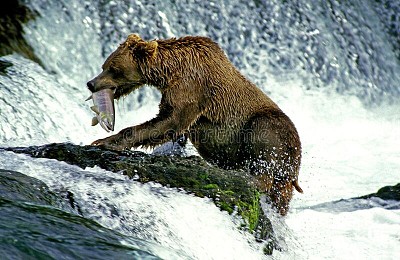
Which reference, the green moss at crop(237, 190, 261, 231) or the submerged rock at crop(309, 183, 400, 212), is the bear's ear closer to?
the green moss at crop(237, 190, 261, 231)

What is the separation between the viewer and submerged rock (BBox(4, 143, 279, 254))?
6.68 metres

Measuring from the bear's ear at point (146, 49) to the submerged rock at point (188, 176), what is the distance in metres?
1.03

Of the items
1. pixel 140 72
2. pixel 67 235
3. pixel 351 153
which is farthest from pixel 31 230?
pixel 351 153

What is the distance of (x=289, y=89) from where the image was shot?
47.0 ft

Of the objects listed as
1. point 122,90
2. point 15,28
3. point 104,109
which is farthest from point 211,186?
point 15,28

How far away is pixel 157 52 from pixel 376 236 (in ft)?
8.32

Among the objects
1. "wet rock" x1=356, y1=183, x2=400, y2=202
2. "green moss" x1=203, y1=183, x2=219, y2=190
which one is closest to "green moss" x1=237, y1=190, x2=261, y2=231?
"green moss" x1=203, y1=183, x2=219, y2=190

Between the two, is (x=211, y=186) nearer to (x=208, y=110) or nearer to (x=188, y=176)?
(x=188, y=176)

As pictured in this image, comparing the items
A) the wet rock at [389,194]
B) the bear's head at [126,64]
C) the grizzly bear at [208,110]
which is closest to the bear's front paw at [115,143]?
the grizzly bear at [208,110]

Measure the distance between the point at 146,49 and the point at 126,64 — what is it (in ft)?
0.66

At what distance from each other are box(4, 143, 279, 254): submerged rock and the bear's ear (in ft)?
3.37

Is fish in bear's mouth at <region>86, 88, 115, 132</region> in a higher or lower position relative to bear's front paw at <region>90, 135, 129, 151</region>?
higher

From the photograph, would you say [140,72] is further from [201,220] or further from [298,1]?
[298,1]

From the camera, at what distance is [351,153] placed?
12812mm
